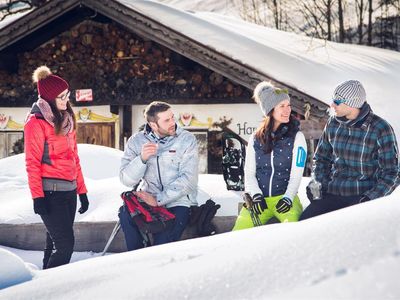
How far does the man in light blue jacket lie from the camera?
16.4 ft

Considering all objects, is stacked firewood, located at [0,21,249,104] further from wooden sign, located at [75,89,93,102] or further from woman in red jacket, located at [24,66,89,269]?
woman in red jacket, located at [24,66,89,269]

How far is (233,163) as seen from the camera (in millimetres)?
6191

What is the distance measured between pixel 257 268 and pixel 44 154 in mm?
3237

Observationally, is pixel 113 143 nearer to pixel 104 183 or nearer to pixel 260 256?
pixel 104 183

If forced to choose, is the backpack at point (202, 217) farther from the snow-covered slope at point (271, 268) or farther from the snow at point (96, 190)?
the snow-covered slope at point (271, 268)

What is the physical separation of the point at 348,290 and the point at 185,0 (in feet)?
211

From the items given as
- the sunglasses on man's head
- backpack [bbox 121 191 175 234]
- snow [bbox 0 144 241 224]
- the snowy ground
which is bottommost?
snow [bbox 0 144 241 224]

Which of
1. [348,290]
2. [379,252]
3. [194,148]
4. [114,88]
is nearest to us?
[348,290]

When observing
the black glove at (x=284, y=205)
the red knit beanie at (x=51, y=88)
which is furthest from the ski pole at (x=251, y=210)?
the red knit beanie at (x=51, y=88)

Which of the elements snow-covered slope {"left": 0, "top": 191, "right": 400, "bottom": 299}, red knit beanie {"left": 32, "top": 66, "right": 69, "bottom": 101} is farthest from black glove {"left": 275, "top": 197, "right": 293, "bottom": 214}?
snow-covered slope {"left": 0, "top": 191, "right": 400, "bottom": 299}

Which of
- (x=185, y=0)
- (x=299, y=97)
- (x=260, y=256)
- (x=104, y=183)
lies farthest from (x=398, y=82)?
(x=185, y=0)

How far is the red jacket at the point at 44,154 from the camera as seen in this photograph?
188 inches

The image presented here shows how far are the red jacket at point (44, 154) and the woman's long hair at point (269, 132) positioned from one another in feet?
4.52

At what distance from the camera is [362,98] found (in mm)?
4461
